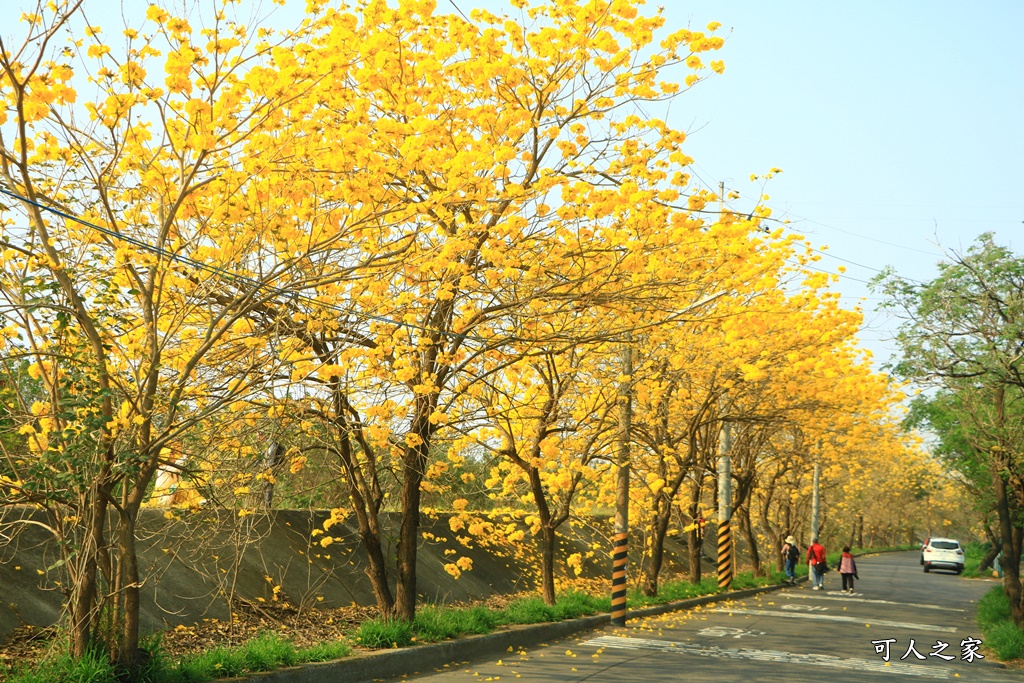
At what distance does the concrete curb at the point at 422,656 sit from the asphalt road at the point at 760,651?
254mm

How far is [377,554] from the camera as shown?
39.7 feet

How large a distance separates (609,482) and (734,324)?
18.5 ft

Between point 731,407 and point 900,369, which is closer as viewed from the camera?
point 900,369

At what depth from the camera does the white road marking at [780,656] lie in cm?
1202

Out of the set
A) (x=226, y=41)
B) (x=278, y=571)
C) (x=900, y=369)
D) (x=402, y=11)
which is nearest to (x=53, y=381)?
(x=226, y=41)

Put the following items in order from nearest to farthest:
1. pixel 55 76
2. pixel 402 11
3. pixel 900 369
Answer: pixel 55 76 → pixel 402 11 → pixel 900 369

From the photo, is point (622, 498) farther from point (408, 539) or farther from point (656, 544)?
point (408, 539)

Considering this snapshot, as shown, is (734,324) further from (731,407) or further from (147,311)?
(147,311)

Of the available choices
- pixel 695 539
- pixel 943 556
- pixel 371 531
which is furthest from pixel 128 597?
pixel 943 556

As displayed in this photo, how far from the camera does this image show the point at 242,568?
12477 millimetres

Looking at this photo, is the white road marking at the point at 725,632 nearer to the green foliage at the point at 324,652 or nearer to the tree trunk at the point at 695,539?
the green foliage at the point at 324,652

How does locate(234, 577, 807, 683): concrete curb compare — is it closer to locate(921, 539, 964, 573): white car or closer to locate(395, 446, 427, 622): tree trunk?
locate(395, 446, 427, 622): tree trunk

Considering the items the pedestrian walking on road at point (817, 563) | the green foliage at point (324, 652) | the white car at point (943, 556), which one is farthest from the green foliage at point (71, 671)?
the white car at point (943, 556)

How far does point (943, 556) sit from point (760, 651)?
40369 mm
